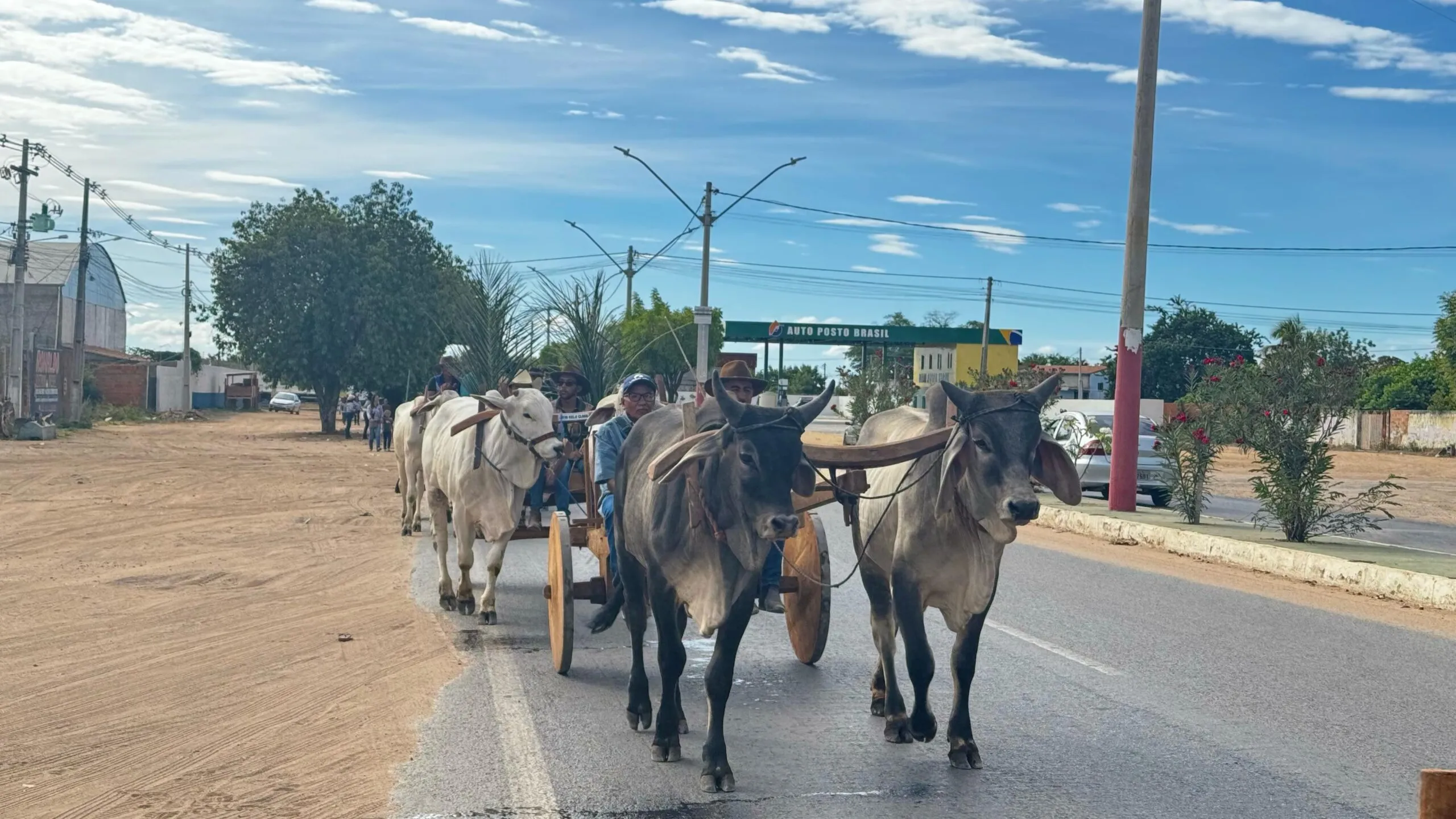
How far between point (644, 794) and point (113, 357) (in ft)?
259

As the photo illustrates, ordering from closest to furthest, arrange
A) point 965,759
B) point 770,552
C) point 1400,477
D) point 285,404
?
point 965,759 → point 770,552 → point 1400,477 → point 285,404

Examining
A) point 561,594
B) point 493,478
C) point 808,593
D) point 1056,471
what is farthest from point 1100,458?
point 1056,471

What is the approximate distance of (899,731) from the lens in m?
6.92

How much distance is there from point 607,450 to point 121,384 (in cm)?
6917

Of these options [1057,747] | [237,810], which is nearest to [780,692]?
[1057,747]

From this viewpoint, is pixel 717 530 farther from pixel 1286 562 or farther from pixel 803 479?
pixel 1286 562

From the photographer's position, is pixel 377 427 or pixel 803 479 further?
pixel 377 427

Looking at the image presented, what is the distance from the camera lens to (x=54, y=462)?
100 feet

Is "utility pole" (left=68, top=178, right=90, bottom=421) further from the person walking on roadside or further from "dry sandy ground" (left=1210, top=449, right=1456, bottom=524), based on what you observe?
"dry sandy ground" (left=1210, top=449, right=1456, bottom=524)

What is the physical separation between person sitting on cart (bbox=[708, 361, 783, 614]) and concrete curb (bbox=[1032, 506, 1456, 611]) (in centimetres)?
709

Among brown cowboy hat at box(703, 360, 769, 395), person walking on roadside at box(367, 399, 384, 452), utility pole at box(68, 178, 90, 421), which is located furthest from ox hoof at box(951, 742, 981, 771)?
utility pole at box(68, 178, 90, 421)

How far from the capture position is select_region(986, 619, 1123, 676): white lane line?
8875mm

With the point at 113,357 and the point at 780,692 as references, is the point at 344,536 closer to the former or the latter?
the point at 780,692

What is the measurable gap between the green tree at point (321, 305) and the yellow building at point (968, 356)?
34442 millimetres
